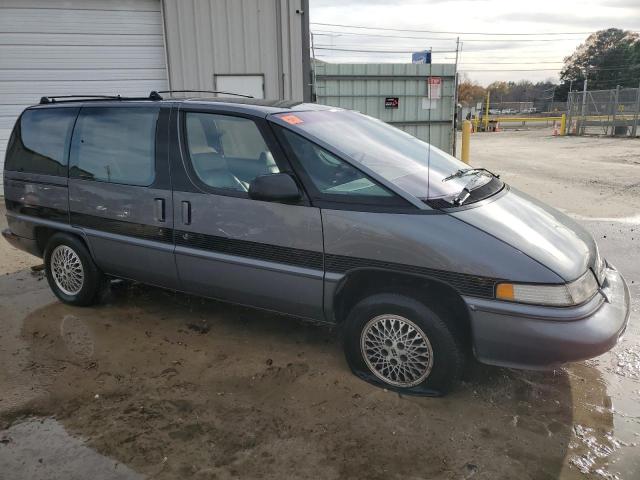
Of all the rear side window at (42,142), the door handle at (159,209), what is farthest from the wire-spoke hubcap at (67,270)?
the door handle at (159,209)

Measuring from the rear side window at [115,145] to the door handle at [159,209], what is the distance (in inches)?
6.5

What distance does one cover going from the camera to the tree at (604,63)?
199 ft

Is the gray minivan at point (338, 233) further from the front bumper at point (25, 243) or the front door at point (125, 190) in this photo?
the front bumper at point (25, 243)

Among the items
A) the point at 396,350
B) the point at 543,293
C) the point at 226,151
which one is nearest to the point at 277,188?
the point at 226,151

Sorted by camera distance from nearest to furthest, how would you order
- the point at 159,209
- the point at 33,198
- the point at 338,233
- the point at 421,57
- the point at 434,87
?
the point at 338,233 → the point at 159,209 → the point at 33,198 → the point at 434,87 → the point at 421,57

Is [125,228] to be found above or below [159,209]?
below

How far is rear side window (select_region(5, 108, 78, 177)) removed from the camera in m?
4.39

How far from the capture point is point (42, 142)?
178 inches

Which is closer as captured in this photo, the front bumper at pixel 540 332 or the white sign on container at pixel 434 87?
the front bumper at pixel 540 332

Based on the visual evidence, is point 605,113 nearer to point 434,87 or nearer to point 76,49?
point 434,87

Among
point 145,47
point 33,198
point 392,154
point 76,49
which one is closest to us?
point 392,154

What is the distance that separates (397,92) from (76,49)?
21.4ft

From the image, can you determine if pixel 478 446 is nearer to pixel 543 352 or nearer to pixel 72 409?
pixel 543 352

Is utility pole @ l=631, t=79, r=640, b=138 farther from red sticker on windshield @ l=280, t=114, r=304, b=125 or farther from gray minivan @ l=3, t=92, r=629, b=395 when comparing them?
red sticker on windshield @ l=280, t=114, r=304, b=125
